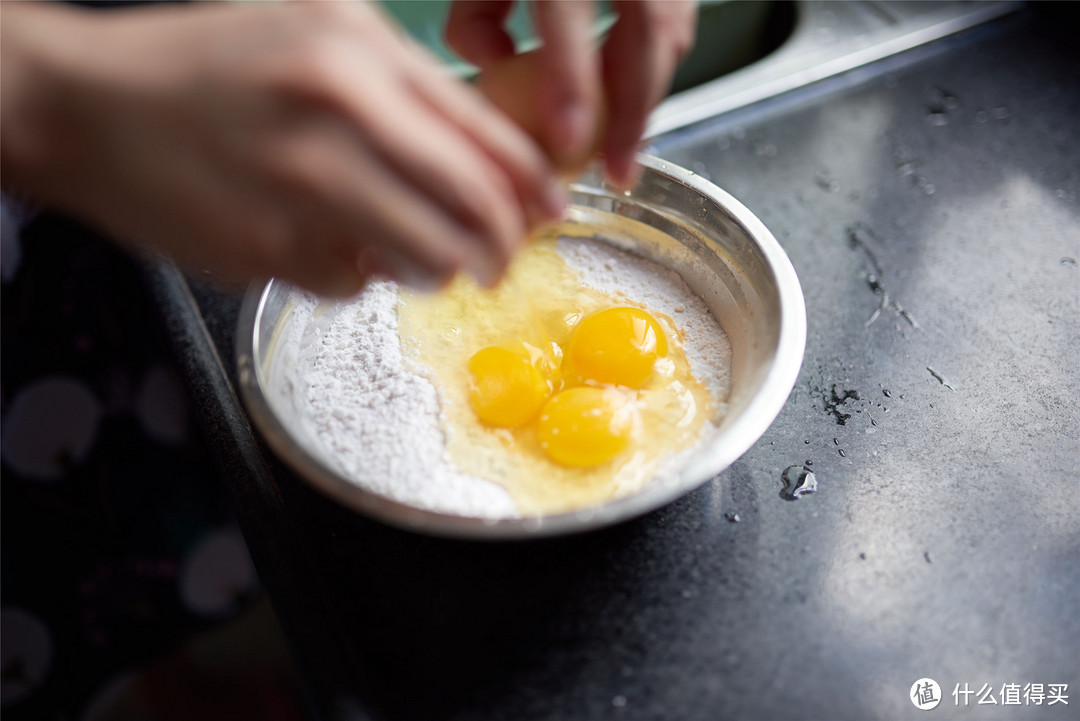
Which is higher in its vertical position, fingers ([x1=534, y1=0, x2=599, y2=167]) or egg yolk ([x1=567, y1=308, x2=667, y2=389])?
fingers ([x1=534, y1=0, x2=599, y2=167])

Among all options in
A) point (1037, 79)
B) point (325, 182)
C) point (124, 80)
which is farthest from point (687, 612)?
point (1037, 79)

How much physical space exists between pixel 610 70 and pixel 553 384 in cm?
44

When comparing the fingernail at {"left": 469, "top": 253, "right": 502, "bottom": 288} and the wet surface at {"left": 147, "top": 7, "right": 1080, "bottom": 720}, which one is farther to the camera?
the wet surface at {"left": 147, "top": 7, "right": 1080, "bottom": 720}

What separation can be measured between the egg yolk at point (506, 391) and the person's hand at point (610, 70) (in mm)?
295

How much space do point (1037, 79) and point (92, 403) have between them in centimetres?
214

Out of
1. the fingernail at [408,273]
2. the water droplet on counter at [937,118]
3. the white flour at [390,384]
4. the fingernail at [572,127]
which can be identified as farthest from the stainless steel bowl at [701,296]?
the water droplet on counter at [937,118]

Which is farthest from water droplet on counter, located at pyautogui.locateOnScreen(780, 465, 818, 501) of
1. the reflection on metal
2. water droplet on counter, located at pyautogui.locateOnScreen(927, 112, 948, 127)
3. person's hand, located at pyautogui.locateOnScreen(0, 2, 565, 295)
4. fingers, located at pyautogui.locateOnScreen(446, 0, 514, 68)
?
water droplet on counter, located at pyautogui.locateOnScreen(927, 112, 948, 127)

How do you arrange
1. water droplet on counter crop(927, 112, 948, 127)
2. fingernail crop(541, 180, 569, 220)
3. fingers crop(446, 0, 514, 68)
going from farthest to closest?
water droplet on counter crop(927, 112, 948, 127)
fingers crop(446, 0, 514, 68)
fingernail crop(541, 180, 569, 220)

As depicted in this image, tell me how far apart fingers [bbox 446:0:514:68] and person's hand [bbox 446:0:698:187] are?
184mm

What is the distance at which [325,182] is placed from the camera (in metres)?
0.57

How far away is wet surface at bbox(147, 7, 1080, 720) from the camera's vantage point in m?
0.84

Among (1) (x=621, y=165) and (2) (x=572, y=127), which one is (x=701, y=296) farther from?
(2) (x=572, y=127)

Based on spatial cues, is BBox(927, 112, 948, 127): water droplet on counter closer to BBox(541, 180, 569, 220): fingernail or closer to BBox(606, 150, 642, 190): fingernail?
BBox(606, 150, 642, 190): fingernail

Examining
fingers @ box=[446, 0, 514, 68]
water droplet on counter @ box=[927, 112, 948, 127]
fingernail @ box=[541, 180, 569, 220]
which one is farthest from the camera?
water droplet on counter @ box=[927, 112, 948, 127]
